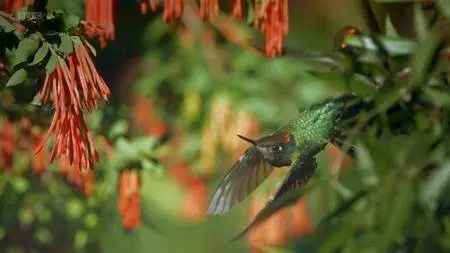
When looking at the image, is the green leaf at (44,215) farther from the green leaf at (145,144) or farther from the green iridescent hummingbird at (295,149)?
the green iridescent hummingbird at (295,149)

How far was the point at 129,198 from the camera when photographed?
103cm

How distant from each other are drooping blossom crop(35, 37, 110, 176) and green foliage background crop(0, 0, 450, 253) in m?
0.08

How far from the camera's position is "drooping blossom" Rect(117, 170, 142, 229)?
1.02m

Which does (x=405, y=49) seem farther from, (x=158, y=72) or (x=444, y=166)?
(x=158, y=72)

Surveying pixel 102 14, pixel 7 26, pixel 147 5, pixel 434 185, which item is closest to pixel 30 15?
pixel 7 26

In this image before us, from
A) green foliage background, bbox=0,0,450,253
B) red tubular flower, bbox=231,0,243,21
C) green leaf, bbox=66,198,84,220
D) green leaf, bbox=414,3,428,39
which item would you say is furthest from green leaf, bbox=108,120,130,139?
green leaf, bbox=414,3,428,39

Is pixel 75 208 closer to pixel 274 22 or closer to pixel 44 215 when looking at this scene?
pixel 44 215

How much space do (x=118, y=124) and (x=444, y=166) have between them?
1.25 ft

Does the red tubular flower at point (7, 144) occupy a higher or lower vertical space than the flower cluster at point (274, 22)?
lower

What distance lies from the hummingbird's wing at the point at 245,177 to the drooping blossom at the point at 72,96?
16 cm

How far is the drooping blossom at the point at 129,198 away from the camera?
1.02m

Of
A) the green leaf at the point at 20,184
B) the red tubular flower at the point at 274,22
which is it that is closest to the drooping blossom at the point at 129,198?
the green leaf at the point at 20,184

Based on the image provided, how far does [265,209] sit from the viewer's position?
3.00 ft

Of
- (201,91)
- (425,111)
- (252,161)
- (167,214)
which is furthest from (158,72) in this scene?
(425,111)
